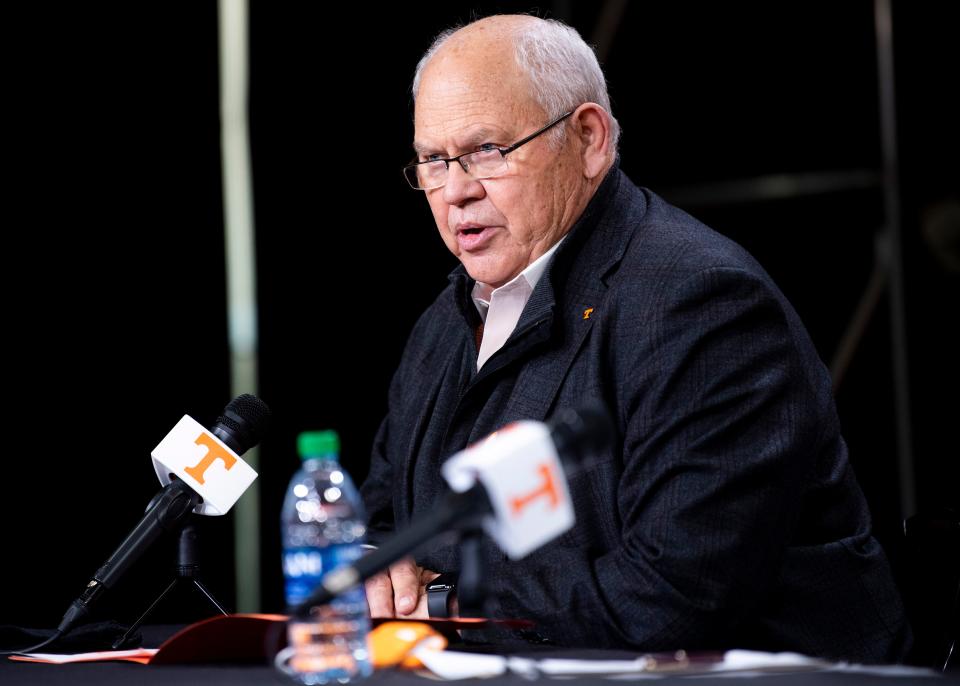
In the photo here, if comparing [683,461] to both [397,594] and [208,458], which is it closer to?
[397,594]

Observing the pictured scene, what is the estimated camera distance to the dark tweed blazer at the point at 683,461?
5.55 ft

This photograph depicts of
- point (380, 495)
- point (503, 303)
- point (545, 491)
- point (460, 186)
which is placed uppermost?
point (460, 186)

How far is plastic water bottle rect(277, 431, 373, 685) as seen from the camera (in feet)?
3.97

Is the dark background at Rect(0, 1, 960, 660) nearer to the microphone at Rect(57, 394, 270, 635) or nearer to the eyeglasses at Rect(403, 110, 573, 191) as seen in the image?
the eyeglasses at Rect(403, 110, 573, 191)

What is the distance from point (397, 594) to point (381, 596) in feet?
0.09

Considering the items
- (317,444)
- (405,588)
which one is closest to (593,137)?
(405,588)

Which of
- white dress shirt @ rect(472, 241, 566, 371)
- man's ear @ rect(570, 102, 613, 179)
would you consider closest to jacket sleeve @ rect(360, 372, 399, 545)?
white dress shirt @ rect(472, 241, 566, 371)

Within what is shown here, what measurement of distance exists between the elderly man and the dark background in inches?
15.5

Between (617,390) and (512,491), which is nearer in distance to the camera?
(512,491)

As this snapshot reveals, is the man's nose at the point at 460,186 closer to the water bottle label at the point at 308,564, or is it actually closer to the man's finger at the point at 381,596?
the man's finger at the point at 381,596

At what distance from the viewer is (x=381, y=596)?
1.98m

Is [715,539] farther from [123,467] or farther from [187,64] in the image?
[187,64]

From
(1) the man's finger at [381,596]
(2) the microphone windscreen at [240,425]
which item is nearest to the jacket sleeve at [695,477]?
(1) the man's finger at [381,596]

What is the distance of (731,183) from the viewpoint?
3.99 metres
